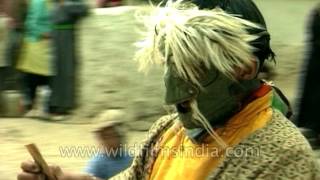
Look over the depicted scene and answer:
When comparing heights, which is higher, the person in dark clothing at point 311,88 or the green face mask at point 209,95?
the green face mask at point 209,95

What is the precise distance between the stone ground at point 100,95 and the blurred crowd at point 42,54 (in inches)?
10.2

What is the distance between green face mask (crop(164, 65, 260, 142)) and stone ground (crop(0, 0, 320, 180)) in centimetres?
412

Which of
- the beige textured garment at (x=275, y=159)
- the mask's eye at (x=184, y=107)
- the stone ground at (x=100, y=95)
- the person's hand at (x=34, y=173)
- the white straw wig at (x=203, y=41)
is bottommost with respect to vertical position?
the stone ground at (x=100, y=95)

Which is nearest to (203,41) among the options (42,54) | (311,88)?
(311,88)

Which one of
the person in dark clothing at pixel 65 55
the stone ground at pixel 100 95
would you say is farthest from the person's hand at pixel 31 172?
the person in dark clothing at pixel 65 55

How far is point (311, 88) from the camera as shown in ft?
21.2

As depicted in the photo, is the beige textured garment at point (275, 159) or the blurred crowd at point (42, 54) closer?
the beige textured garment at point (275, 159)

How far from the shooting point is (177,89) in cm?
189

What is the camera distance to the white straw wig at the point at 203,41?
182 cm

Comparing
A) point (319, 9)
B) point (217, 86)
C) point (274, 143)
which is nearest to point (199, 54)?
point (217, 86)

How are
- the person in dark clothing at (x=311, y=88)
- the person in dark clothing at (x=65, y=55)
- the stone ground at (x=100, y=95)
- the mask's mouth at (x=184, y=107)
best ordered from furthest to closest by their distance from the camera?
the person in dark clothing at (x=65, y=55), the stone ground at (x=100, y=95), the person in dark clothing at (x=311, y=88), the mask's mouth at (x=184, y=107)

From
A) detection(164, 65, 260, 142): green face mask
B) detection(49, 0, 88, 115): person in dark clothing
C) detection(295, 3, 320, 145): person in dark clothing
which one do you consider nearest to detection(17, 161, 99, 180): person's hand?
detection(164, 65, 260, 142): green face mask

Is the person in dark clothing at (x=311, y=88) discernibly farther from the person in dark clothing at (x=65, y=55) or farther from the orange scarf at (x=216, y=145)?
the orange scarf at (x=216, y=145)

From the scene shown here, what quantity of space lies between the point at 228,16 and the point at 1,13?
6688 millimetres
